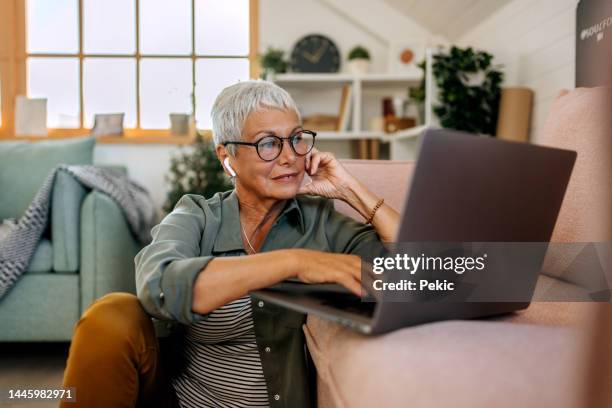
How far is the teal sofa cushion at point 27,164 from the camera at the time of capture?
2.97 meters

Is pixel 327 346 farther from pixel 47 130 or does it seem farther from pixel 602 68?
pixel 47 130

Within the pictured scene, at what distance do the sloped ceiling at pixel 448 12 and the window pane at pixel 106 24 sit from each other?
1.81 metres

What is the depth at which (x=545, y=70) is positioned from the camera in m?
2.51

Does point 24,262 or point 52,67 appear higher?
point 52,67

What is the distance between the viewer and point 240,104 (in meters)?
1.26

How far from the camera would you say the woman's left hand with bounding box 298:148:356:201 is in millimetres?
1320

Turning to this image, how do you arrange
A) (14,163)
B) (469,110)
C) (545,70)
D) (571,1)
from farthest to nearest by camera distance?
(14,163) < (469,110) < (545,70) < (571,1)

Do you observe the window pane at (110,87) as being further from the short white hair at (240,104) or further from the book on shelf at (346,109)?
the short white hair at (240,104)

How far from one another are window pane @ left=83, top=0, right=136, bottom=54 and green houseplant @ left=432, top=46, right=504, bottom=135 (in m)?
2.34

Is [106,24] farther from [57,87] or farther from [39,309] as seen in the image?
[39,309]

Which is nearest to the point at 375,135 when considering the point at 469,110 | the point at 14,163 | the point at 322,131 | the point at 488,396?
the point at 322,131

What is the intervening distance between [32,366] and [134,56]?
2.44 metres

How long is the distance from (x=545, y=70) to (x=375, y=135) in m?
1.41

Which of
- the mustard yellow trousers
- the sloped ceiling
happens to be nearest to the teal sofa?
the mustard yellow trousers
